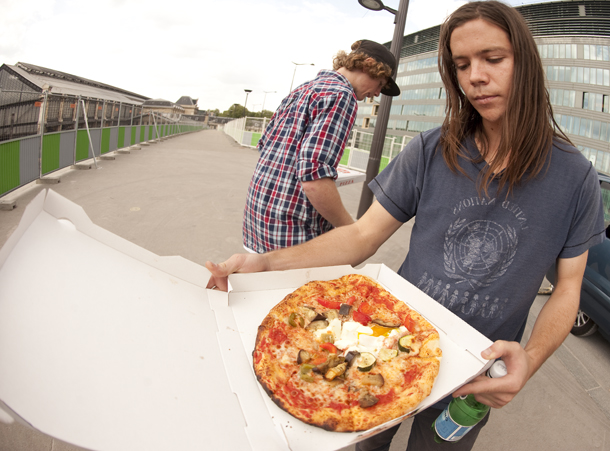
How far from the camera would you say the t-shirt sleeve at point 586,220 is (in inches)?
57.1

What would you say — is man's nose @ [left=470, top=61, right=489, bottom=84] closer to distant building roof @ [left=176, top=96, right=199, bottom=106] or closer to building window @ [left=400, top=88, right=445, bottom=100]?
building window @ [left=400, top=88, right=445, bottom=100]

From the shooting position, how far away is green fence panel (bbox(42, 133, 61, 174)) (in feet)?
27.5

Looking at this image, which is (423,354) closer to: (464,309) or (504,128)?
(464,309)

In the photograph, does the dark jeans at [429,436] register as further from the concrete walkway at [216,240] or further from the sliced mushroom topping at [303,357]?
the concrete walkway at [216,240]

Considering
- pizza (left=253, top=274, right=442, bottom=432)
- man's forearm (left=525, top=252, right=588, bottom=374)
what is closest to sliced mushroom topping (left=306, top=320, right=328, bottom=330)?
pizza (left=253, top=274, right=442, bottom=432)

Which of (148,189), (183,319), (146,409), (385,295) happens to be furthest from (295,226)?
(148,189)

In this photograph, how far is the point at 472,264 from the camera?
155 cm

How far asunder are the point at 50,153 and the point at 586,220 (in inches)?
401

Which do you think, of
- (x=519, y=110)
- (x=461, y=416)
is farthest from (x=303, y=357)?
(x=519, y=110)

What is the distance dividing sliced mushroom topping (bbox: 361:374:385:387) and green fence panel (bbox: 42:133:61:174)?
30.6 ft

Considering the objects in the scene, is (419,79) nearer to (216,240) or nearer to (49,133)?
(49,133)

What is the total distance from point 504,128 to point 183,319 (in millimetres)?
1366

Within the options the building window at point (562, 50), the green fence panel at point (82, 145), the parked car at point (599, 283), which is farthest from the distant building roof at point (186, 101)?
the parked car at point (599, 283)

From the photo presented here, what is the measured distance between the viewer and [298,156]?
2.32m
